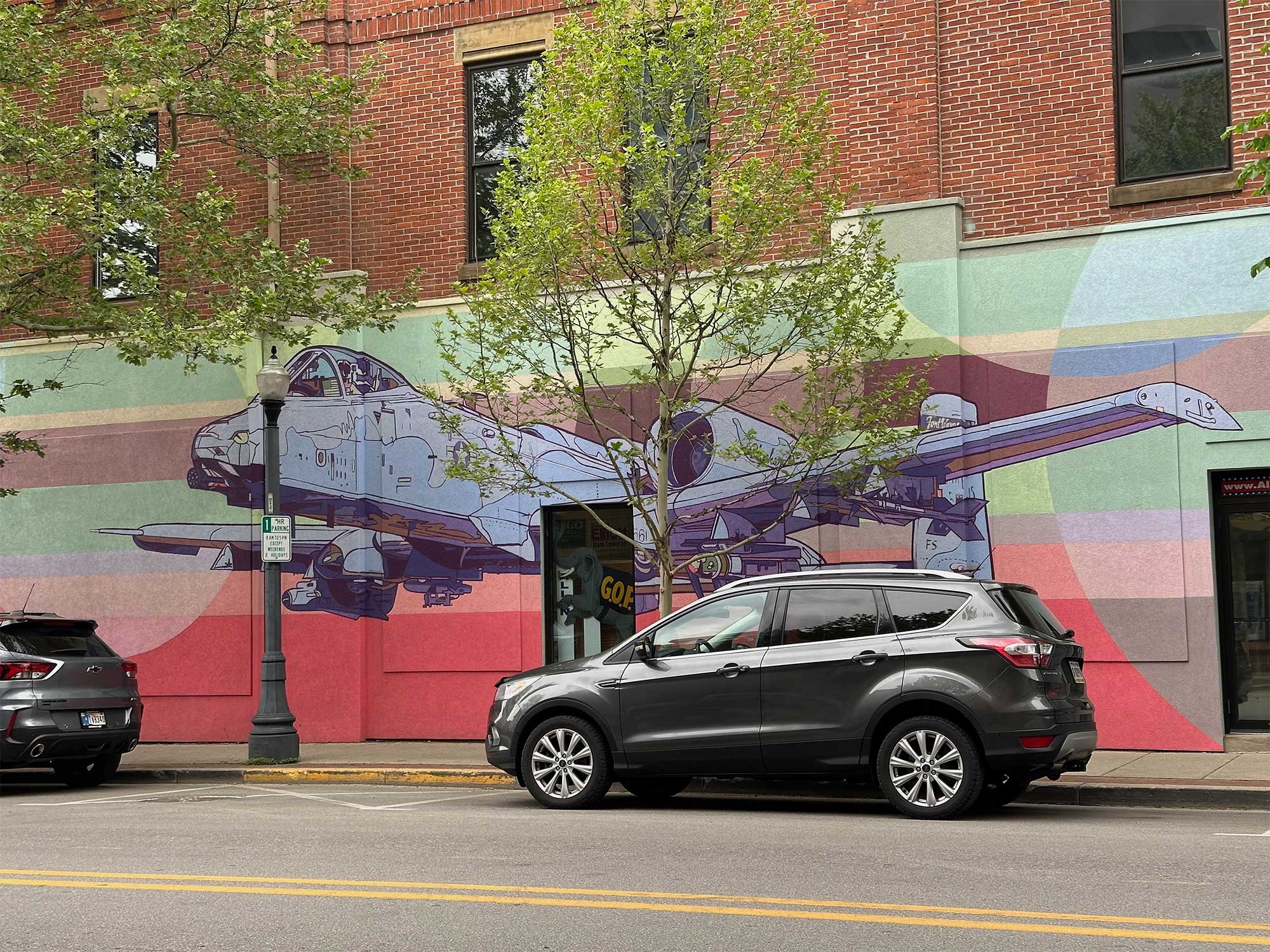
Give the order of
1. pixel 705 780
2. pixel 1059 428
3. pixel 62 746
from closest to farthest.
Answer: pixel 705 780 → pixel 62 746 → pixel 1059 428

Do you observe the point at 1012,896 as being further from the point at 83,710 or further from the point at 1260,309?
the point at 83,710

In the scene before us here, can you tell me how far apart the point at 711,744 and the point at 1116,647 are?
5282 millimetres

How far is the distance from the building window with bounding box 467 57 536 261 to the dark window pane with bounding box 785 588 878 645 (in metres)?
7.87

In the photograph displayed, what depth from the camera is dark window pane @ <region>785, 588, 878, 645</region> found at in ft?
34.6

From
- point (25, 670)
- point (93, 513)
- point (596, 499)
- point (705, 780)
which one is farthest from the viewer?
point (93, 513)

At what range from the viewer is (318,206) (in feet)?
57.7

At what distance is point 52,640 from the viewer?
45.4 feet

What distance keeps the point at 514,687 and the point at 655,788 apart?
1386mm

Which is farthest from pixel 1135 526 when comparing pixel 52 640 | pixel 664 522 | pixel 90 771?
pixel 90 771

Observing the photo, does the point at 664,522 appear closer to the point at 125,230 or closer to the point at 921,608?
the point at 921,608

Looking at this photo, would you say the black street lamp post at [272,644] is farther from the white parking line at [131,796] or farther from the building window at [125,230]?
the building window at [125,230]

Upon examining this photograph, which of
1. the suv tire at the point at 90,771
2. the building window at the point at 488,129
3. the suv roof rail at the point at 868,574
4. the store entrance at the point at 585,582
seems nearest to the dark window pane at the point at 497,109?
the building window at the point at 488,129

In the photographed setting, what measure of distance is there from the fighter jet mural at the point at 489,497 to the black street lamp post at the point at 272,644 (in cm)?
158

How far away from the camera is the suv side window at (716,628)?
10891 mm
